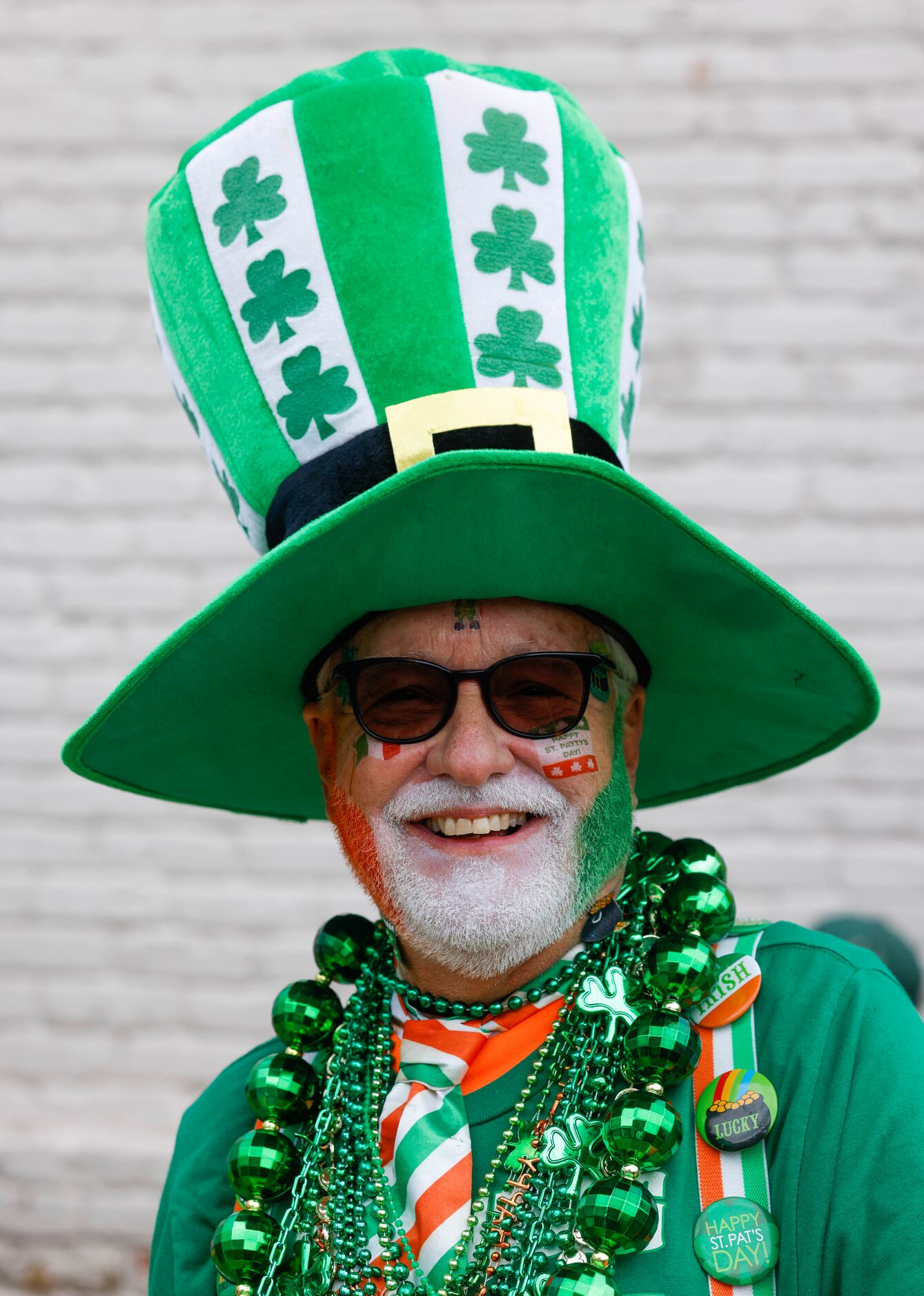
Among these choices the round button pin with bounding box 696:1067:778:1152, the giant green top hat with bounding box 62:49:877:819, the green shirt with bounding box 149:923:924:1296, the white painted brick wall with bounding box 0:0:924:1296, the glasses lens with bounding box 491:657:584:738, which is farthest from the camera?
the white painted brick wall with bounding box 0:0:924:1296

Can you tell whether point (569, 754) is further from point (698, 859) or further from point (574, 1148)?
point (574, 1148)

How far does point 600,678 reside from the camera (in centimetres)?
168

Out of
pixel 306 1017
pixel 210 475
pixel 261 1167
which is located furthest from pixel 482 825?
pixel 210 475

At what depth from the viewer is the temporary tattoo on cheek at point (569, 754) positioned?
1.61 m

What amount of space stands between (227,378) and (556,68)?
1888 mm

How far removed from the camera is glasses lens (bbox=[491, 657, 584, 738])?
5.25ft

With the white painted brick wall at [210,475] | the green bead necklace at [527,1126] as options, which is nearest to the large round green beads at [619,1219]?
the green bead necklace at [527,1126]

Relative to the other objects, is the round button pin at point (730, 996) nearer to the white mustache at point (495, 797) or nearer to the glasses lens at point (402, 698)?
the white mustache at point (495, 797)

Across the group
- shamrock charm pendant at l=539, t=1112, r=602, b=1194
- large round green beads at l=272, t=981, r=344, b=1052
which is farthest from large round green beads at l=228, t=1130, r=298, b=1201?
shamrock charm pendant at l=539, t=1112, r=602, b=1194

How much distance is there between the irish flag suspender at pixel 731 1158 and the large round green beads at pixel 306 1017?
569mm

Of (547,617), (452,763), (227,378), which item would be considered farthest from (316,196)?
(452,763)

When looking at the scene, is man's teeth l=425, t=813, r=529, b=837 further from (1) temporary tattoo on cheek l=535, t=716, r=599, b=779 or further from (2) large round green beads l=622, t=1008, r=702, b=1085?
(2) large round green beads l=622, t=1008, r=702, b=1085

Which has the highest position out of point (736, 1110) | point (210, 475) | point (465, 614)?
point (210, 475)

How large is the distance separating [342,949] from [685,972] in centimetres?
59
